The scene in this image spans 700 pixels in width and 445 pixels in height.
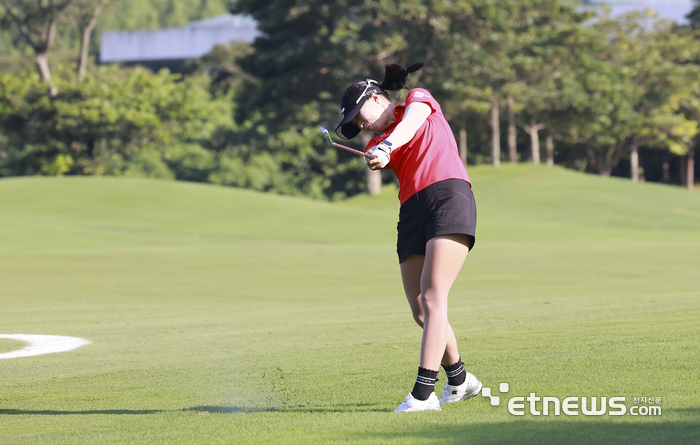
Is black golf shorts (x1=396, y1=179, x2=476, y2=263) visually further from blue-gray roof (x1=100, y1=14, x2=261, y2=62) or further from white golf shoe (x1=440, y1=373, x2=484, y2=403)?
blue-gray roof (x1=100, y1=14, x2=261, y2=62)

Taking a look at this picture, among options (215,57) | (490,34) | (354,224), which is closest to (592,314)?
(354,224)

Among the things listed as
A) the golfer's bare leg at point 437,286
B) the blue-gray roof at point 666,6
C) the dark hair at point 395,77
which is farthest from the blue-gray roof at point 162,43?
the golfer's bare leg at point 437,286

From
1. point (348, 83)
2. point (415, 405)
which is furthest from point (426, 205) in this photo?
point (348, 83)

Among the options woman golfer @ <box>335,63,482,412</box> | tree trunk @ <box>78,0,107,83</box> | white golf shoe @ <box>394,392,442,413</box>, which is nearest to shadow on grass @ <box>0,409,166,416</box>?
white golf shoe @ <box>394,392,442,413</box>

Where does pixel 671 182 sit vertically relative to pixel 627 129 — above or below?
below

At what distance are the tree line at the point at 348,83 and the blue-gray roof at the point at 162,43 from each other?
4327cm

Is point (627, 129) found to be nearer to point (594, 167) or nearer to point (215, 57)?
point (594, 167)

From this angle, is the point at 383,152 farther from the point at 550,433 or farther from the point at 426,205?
the point at 550,433

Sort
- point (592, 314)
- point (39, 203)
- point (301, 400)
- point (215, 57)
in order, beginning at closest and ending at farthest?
1. point (301, 400)
2. point (592, 314)
3. point (39, 203)
4. point (215, 57)

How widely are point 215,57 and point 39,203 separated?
3726 cm

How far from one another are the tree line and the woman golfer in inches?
1647

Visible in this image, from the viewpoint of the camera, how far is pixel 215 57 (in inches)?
2891

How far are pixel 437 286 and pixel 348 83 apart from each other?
147 ft

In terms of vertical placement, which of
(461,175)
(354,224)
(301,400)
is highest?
(461,175)
